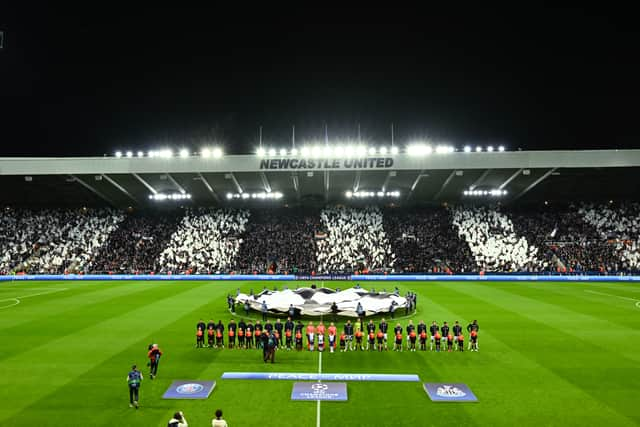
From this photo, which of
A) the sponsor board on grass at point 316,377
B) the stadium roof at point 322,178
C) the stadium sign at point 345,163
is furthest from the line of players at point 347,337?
the stadium roof at point 322,178

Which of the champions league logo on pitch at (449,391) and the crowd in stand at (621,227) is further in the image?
the crowd in stand at (621,227)

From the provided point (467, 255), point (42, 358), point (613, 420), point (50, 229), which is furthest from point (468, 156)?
point (50, 229)

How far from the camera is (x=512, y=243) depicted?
158 ft

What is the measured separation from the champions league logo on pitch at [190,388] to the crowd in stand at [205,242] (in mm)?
34169

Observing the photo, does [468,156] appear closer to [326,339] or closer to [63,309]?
[326,339]

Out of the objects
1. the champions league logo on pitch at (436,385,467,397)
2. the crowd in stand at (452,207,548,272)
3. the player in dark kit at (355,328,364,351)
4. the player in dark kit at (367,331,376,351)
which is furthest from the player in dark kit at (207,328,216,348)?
the crowd in stand at (452,207,548,272)

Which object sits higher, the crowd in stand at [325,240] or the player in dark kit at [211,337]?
the crowd in stand at [325,240]

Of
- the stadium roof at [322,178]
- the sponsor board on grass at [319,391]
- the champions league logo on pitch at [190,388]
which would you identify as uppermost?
the stadium roof at [322,178]

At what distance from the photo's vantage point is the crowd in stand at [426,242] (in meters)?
45.8

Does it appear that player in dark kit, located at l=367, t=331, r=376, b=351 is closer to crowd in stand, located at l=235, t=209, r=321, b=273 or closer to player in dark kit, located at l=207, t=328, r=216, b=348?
player in dark kit, located at l=207, t=328, r=216, b=348

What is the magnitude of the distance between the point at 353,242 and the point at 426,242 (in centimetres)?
873

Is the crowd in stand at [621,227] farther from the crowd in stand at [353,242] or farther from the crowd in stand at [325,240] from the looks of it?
the crowd in stand at [353,242]

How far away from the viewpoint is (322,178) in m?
48.7

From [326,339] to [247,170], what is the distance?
101 feet
